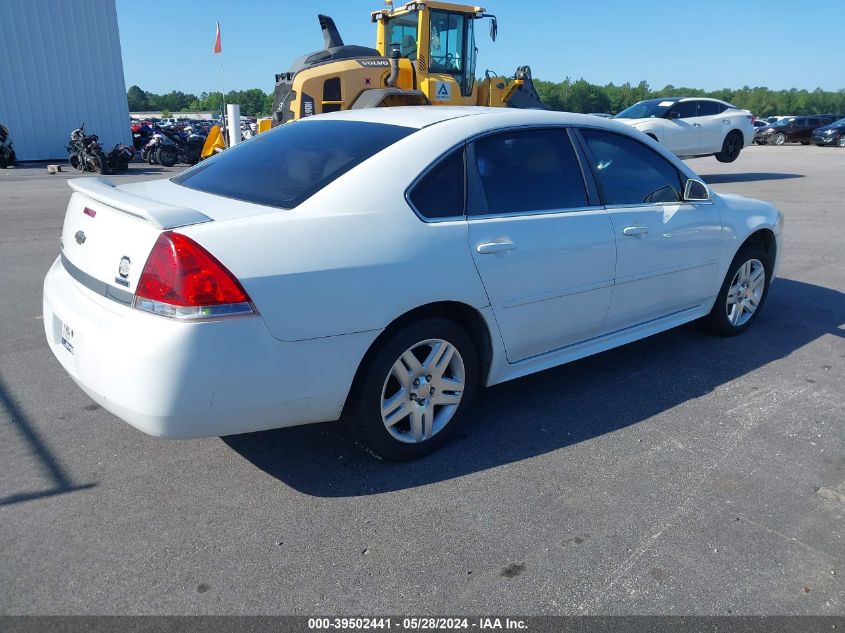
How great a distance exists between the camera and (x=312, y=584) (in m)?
2.38

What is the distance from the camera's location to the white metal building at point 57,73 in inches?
805

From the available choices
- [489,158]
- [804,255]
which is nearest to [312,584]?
[489,158]

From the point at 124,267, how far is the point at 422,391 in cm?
139

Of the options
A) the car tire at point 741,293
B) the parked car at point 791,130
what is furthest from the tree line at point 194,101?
the car tire at point 741,293

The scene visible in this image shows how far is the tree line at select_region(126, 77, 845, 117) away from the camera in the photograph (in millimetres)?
106438

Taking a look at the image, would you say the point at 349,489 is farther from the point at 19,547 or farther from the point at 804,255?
the point at 804,255

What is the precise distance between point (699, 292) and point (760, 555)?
2291mm

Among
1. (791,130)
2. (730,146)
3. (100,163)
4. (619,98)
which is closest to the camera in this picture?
(730,146)

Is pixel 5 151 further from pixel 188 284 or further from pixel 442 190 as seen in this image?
pixel 188 284

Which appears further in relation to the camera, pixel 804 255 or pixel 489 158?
pixel 804 255

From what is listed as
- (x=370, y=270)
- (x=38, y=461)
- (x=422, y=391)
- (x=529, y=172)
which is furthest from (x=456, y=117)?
(x=38, y=461)

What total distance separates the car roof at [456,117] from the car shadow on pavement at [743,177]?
528 inches

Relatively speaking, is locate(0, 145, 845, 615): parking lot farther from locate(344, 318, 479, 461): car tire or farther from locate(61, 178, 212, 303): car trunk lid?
locate(61, 178, 212, 303): car trunk lid

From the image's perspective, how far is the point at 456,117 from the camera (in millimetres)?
3436
